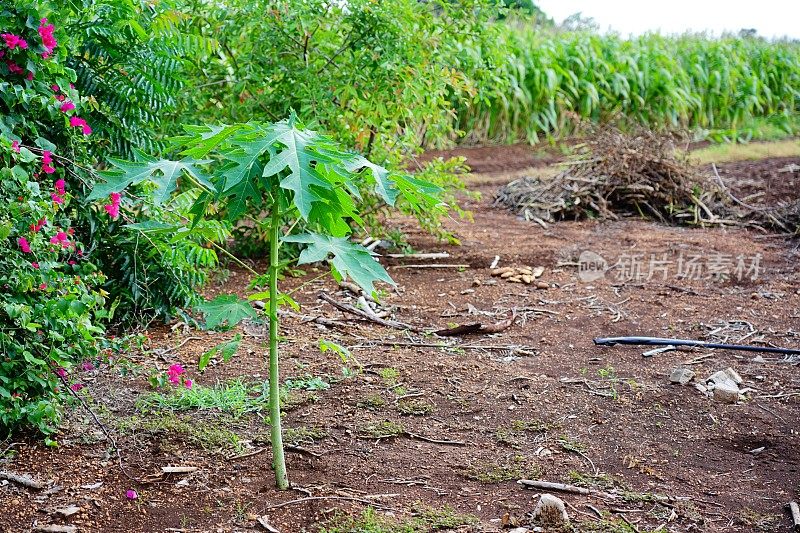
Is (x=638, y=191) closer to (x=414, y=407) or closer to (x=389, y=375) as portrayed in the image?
(x=389, y=375)

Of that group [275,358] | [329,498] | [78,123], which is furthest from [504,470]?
[78,123]

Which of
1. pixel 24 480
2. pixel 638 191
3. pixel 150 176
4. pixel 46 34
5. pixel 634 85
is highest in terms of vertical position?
pixel 634 85

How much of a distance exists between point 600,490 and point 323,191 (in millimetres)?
1537

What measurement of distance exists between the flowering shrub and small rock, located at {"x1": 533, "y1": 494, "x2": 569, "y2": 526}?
1.76 m

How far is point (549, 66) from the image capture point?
43.3 feet

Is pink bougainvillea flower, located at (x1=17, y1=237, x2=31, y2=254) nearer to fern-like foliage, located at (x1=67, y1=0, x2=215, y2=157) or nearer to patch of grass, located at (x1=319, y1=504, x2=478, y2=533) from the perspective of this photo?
fern-like foliage, located at (x1=67, y1=0, x2=215, y2=157)

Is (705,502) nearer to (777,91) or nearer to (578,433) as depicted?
(578,433)

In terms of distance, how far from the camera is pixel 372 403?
3.88 metres

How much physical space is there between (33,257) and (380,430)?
1.54 metres

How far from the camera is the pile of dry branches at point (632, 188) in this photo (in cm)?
809

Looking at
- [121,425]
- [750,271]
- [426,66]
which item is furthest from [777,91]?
[121,425]

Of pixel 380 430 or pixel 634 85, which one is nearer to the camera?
pixel 380 430

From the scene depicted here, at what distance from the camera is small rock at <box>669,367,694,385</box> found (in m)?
4.21

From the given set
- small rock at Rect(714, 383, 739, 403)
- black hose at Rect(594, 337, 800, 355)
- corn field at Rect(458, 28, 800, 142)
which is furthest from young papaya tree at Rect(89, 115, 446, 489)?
corn field at Rect(458, 28, 800, 142)
